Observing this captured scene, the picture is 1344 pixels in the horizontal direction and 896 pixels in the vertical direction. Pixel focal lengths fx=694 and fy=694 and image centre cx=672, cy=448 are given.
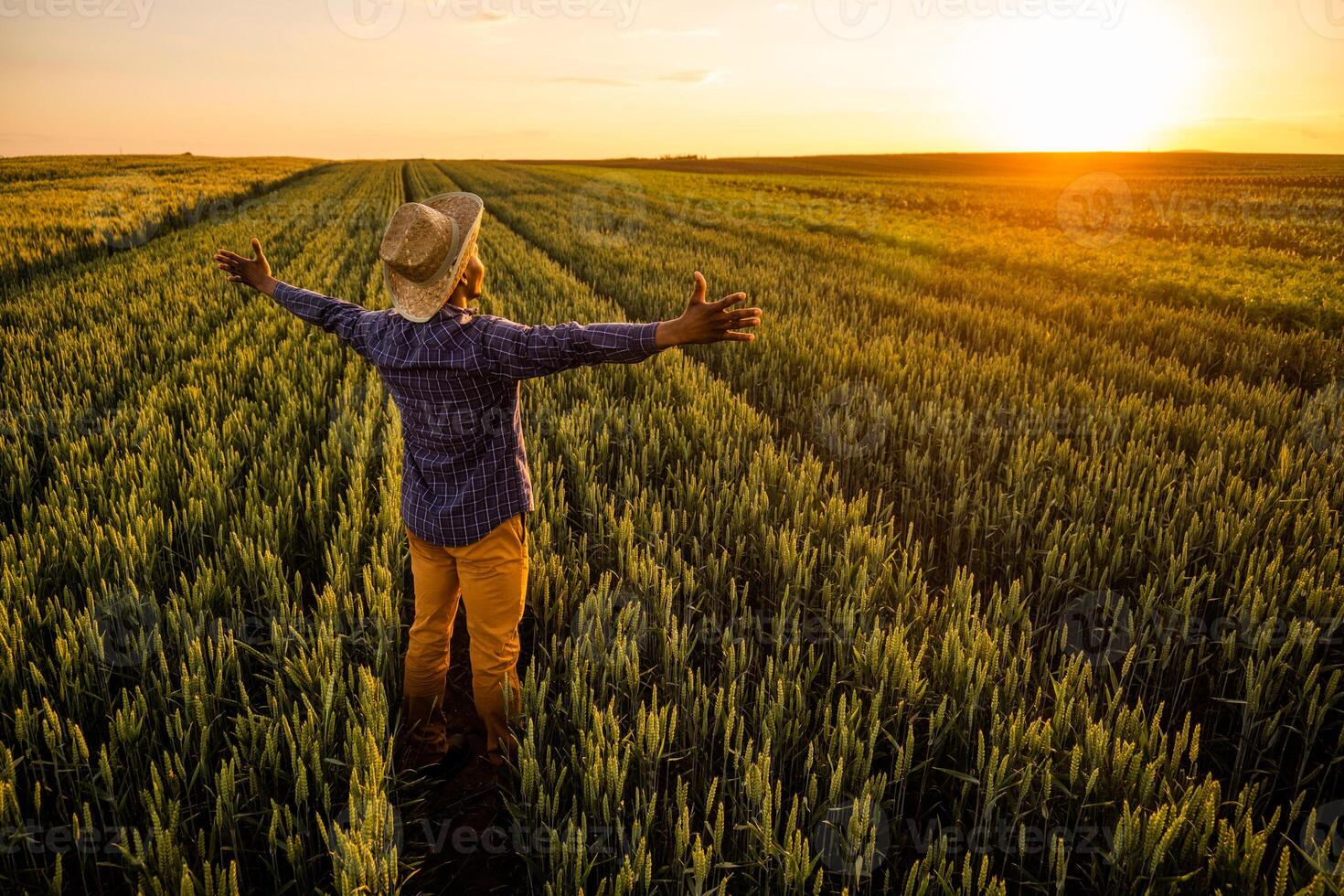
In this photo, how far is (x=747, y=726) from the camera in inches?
87.2

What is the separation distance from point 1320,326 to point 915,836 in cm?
947

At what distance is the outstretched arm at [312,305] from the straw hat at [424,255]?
0.28m

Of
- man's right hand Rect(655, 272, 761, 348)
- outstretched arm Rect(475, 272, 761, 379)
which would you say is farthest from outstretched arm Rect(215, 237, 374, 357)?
man's right hand Rect(655, 272, 761, 348)

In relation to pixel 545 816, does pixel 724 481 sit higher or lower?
higher

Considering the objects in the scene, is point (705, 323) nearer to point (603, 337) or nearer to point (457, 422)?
point (603, 337)

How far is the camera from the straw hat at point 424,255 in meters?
1.84

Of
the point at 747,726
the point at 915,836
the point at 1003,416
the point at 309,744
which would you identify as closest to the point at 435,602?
the point at 309,744

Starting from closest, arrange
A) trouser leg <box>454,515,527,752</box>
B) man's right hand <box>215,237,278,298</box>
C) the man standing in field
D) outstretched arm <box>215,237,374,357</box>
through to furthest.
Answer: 1. the man standing in field
2. trouser leg <box>454,515,527,752</box>
3. outstretched arm <box>215,237,374,357</box>
4. man's right hand <box>215,237,278,298</box>

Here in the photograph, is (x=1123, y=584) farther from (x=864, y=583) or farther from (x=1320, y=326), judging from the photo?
(x=1320, y=326)

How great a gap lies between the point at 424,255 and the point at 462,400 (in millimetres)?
401

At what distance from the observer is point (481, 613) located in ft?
6.82

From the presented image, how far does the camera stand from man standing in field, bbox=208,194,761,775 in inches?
72.3

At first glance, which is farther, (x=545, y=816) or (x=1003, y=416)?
(x=1003, y=416)

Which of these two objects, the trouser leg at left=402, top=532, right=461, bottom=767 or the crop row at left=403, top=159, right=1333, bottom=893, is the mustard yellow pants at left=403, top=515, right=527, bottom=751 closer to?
the trouser leg at left=402, top=532, right=461, bottom=767
